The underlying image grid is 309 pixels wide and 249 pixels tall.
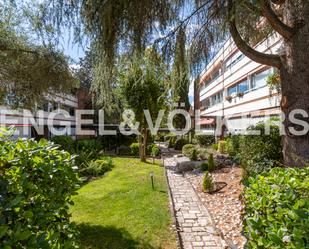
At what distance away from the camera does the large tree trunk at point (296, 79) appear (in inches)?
182

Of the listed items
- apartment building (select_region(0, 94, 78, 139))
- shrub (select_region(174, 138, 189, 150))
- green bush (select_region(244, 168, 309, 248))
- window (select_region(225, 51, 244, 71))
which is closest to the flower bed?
green bush (select_region(244, 168, 309, 248))

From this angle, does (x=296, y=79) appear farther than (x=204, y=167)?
No

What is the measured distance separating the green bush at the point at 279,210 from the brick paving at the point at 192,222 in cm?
305

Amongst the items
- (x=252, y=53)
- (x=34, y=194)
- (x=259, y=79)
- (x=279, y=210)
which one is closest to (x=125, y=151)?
(x=259, y=79)

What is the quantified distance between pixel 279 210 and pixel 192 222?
5030 mm

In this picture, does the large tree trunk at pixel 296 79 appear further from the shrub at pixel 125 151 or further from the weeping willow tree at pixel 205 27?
the shrub at pixel 125 151

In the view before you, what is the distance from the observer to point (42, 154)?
9.94 feet

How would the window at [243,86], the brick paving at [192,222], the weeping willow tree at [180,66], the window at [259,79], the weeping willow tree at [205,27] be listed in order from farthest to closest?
the window at [243,86] → the window at [259,79] → the brick paving at [192,222] → the weeping willow tree at [180,66] → the weeping willow tree at [205,27]

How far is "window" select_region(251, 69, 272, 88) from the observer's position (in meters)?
19.9

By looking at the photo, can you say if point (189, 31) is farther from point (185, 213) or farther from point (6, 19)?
point (6, 19)

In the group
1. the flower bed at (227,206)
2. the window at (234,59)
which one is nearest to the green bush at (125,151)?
the flower bed at (227,206)

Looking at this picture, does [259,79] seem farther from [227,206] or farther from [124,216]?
[124,216]

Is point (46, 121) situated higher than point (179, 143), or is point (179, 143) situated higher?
point (46, 121)

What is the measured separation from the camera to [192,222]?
681 centimetres
